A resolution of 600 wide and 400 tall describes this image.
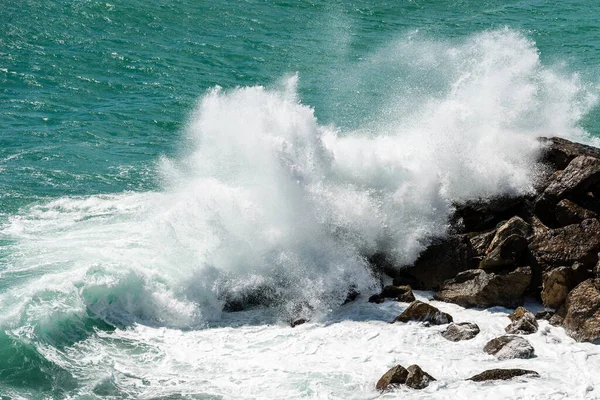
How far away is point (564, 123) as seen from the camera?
944 inches

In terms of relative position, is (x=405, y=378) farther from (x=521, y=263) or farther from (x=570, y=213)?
(x=570, y=213)

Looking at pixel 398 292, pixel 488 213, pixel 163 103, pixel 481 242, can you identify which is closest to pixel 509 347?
pixel 398 292

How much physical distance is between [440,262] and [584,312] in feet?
11.6

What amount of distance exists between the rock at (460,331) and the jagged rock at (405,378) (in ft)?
5.39

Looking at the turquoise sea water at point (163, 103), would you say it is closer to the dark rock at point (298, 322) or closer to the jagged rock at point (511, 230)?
the jagged rock at point (511, 230)

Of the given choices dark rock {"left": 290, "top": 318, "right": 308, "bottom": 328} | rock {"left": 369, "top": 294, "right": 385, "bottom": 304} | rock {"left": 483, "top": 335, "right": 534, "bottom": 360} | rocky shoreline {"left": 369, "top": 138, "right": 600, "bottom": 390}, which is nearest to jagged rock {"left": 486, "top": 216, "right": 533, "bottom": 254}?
rocky shoreline {"left": 369, "top": 138, "right": 600, "bottom": 390}

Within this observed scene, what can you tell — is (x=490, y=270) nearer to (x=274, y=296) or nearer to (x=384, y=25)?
(x=274, y=296)

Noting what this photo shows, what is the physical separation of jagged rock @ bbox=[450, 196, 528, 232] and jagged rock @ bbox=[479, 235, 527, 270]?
1.42m

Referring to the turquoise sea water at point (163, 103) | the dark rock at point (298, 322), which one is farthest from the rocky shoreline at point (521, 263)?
the dark rock at point (298, 322)

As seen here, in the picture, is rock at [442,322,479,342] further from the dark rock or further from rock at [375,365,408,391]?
the dark rock

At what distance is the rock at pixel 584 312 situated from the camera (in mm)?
14781

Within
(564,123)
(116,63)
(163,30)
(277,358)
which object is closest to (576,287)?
(277,358)

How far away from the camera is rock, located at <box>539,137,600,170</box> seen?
61.2 ft

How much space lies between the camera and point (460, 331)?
1518 cm
